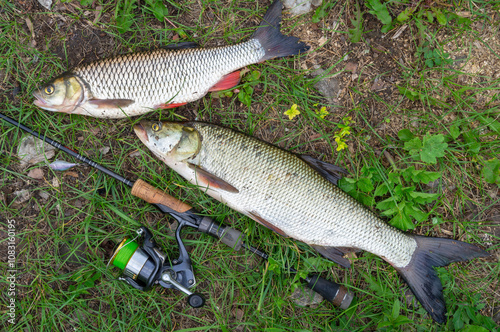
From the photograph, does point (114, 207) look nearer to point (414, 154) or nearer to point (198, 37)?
point (198, 37)

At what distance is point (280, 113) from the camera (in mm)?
3396

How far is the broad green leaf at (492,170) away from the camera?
10.7ft

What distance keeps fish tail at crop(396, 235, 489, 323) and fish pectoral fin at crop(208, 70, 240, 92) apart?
92.7 inches

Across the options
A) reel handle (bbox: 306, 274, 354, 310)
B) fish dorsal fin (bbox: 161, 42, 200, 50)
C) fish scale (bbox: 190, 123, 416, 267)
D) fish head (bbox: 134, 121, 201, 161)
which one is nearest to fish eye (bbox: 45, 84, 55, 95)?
fish head (bbox: 134, 121, 201, 161)

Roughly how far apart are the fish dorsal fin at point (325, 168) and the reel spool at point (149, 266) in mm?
1416

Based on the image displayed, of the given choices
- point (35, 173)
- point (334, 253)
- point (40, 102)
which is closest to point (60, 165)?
point (35, 173)

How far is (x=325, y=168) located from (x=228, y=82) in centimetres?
129

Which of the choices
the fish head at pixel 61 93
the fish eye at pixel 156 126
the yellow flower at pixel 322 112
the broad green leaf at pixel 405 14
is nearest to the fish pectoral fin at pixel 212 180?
the fish eye at pixel 156 126

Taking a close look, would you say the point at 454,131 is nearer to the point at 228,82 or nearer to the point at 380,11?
the point at 380,11

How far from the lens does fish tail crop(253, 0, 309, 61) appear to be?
324 cm

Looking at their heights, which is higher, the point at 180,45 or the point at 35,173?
the point at 180,45

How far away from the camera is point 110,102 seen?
3.05 metres

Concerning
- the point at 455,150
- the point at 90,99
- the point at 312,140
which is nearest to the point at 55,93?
the point at 90,99

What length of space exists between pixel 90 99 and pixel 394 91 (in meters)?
3.06
